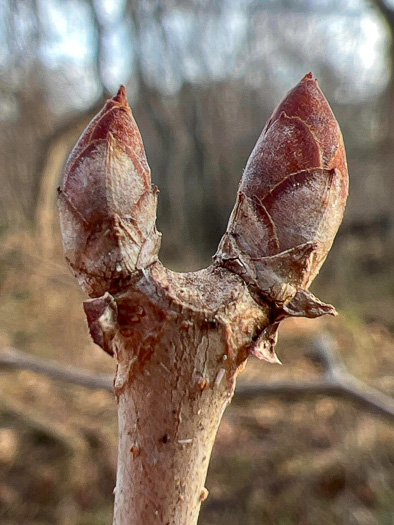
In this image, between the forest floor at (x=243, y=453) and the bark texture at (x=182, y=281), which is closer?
the bark texture at (x=182, y=281)

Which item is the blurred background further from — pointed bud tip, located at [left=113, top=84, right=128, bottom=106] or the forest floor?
pointed bud tip, located at [left=113, top=84, right=128, bottom=106]

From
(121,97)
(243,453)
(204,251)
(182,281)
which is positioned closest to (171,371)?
(182,281)

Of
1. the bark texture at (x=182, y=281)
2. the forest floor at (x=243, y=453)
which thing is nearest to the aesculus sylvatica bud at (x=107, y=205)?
the bark texture at (x=182, y=281)

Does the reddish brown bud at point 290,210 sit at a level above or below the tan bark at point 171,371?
above

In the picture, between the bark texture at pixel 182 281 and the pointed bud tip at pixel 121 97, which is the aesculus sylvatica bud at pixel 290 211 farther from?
the pointed bud tip at pixel 121 97

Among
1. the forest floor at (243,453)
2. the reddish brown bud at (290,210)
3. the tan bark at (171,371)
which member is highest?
the reddish brown bud at (290,210)

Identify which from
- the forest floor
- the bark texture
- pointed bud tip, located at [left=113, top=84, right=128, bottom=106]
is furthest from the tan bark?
the forest floor
